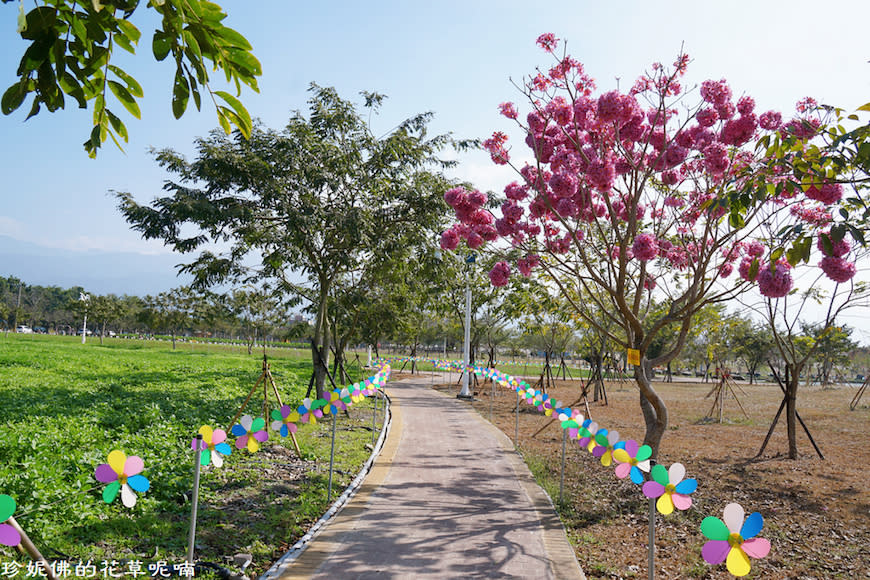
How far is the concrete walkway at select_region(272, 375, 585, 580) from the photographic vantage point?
182 inches

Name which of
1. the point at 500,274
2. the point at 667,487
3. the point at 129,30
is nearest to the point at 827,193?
the point at 667,487

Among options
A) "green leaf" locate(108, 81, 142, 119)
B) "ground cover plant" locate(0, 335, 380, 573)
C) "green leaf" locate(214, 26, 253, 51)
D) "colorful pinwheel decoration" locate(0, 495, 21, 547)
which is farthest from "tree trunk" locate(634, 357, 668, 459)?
"colorful pinwheel decoration" locate(0, 495, 21, 547)

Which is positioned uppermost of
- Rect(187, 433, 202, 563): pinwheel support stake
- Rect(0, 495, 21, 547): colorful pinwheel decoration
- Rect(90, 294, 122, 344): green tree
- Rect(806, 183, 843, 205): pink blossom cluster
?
Rect(806, 183, 843, 205): pink blossom cluster

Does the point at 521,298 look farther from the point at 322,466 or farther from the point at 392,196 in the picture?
the point at 322,466

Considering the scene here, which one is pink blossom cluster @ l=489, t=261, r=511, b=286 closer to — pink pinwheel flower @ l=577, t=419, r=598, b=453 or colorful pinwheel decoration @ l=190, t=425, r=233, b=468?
pink pinwheel flower @ l=577, t=419, r=598, b=453

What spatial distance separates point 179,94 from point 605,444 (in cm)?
454

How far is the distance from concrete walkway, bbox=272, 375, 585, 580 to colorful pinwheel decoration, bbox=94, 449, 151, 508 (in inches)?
66.9

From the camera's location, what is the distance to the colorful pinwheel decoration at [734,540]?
271 cm

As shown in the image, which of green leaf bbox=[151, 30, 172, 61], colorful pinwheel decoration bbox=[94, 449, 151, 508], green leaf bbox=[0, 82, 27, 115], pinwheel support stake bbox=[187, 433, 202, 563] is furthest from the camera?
pinwheel support stake bbox=[187, 433, 202, 563]

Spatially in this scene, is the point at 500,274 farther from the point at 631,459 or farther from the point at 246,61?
the point at 246,61

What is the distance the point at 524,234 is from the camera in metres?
7.52

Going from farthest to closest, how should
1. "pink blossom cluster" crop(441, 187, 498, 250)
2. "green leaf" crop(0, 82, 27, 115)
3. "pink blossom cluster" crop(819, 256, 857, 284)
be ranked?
1. "pink blossom cluster" crop(441, 187, 498, 250)
2. "pink blossom cluster" crop(819, 256, 857, 284)
3. "green leaf" crop(0, 82, 27, 115)

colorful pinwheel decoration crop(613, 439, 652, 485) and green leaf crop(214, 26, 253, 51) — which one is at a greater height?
green leaf crop(214, 26, 253, 51)

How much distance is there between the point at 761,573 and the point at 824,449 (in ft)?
24.6
